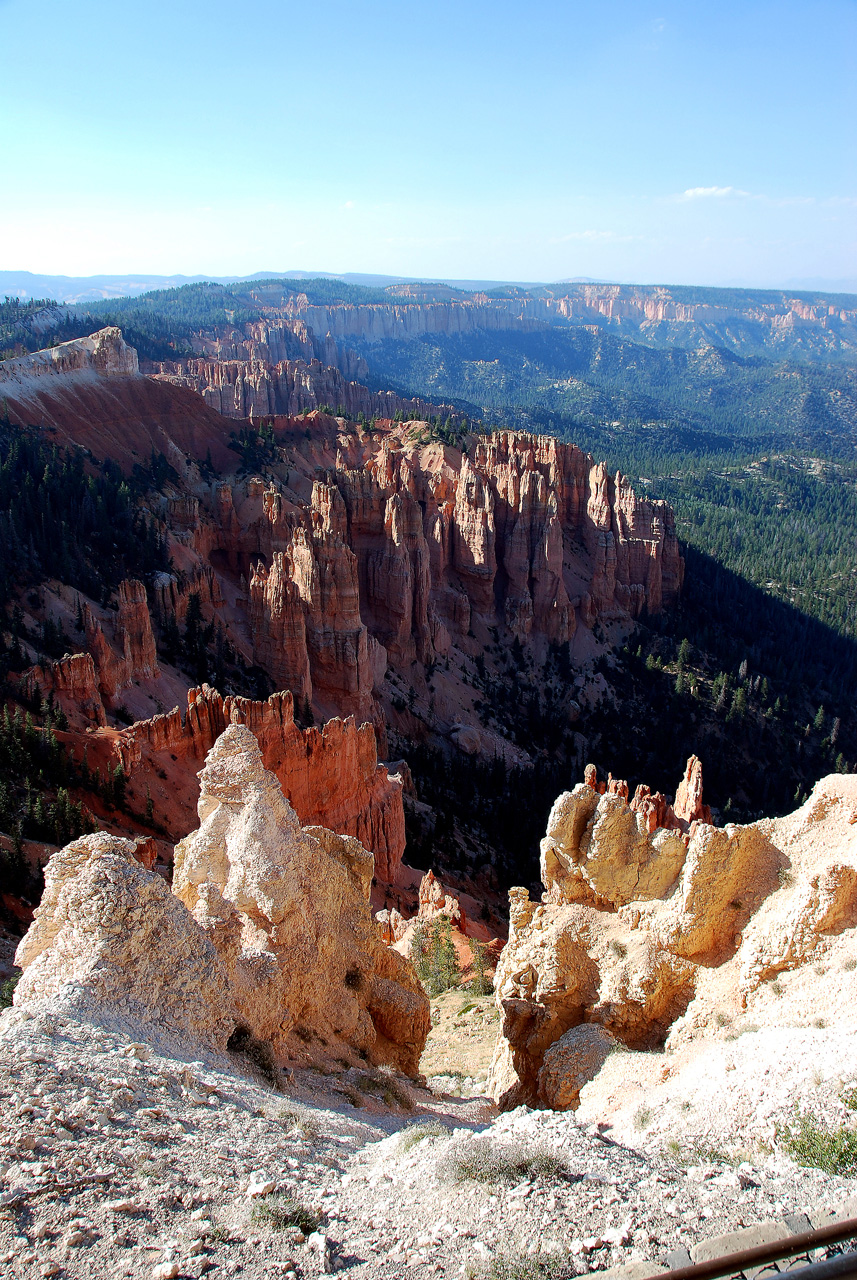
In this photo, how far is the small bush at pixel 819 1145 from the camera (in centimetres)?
655

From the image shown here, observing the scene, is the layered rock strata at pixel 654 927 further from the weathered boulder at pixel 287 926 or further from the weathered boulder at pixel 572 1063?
the weathered boulder at pixel 287 926

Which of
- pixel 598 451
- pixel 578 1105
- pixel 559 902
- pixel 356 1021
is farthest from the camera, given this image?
pixel 598 451

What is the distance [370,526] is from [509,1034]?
4449cm

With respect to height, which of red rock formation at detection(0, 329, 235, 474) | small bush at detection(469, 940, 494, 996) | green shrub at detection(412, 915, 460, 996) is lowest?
green shrub at detection(412, 915, 460, 996)

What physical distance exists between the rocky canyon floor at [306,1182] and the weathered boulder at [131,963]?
0.62m

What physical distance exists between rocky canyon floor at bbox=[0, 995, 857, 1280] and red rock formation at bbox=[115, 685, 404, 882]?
17.5 meters

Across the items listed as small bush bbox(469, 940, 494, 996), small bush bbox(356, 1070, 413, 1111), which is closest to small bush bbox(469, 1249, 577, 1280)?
small bush bbox(356, 1070, 413, 1111)

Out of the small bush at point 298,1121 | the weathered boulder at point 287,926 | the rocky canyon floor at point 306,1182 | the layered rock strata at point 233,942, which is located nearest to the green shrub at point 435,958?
the layered rock strata at point 233,942

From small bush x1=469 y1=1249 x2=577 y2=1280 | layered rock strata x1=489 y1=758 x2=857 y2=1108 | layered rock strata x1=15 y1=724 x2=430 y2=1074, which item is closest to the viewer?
small bush x1=469 y1=1249 x2=577 y2=1280

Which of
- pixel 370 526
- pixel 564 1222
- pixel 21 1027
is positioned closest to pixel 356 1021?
pixel 21 1027

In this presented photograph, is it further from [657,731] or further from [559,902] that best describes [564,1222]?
[657,731]

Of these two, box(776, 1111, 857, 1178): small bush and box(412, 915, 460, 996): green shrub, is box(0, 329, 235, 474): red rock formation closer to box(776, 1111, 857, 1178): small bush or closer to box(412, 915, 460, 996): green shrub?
box(412, 915, 460, 996): green shrub

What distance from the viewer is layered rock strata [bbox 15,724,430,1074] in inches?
367

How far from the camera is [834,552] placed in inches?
4459
